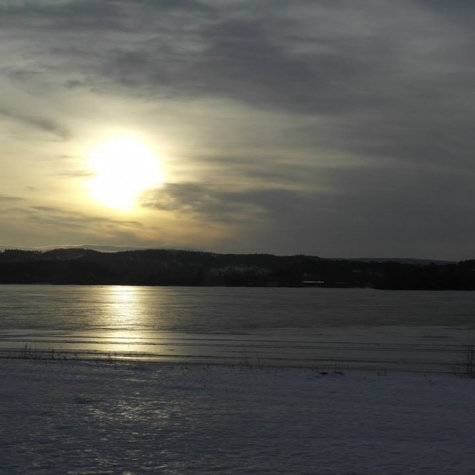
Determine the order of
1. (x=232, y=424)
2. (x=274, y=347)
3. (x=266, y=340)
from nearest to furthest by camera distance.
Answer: (x=232, y=424) < (x=274, y=347) < (x=266, y=340)

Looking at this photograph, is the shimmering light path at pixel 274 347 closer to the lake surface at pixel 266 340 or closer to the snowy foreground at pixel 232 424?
the lake surface at pixel 266 340

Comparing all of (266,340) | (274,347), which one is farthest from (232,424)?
(266,340)

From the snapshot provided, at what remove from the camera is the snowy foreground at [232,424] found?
24.7ft

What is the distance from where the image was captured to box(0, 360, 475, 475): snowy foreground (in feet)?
24.7

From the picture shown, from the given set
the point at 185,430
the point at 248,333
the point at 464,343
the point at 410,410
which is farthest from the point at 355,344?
the point at 185,430

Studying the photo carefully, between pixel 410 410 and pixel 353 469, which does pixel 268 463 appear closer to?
pixel 353 469

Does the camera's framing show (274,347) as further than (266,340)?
No

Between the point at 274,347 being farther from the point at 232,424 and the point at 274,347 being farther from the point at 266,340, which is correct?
the point at 232,424

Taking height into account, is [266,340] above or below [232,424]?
below

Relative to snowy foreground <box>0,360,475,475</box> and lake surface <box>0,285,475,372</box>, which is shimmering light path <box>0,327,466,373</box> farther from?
snowy foreground <box>0,360,475,475</box>

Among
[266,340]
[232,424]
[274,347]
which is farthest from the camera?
[266,340]

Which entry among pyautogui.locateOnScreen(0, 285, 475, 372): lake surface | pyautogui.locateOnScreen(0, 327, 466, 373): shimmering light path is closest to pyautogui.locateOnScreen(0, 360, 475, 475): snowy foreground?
pyautogui.locateOnScreen(0, 327, 466, 373): shimmering light path

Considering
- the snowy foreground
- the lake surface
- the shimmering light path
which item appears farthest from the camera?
the lake surface

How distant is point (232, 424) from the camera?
9.60 metres
